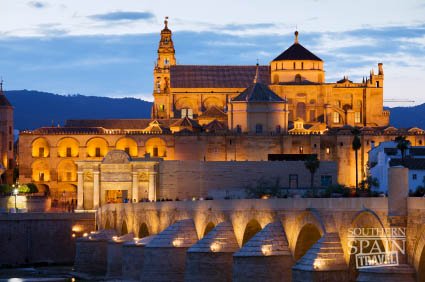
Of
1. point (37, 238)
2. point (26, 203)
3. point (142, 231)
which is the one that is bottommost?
point (37, 238)

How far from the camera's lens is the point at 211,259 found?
162 feet

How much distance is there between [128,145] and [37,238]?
35.0 meters

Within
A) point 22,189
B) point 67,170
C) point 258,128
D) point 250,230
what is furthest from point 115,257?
point 67,170

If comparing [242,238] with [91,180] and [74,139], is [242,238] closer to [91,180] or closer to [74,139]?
[91,180]

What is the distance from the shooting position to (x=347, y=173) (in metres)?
110

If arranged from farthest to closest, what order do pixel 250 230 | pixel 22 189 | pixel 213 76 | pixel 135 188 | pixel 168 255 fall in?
pixel 213 76, pixel 22 189, pixel 135 188, pixel 168 255, pixel 250 230

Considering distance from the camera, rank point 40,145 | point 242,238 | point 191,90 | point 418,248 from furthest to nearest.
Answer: point 191,90 → point 40,145 → point 242,238 → point 418,248

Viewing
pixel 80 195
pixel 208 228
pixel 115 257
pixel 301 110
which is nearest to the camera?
pixel 208 228

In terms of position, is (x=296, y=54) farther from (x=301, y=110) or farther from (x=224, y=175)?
(x=224, y=175)

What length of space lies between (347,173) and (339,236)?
232ft

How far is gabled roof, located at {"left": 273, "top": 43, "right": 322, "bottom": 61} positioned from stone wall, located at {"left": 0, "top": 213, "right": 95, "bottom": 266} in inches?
1760

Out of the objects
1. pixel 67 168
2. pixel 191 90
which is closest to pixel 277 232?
pixel 67 168

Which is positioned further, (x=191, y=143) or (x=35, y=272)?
(x=191, y=143)

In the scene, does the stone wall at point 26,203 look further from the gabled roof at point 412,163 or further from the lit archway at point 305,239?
the lit archway at point 305,239
